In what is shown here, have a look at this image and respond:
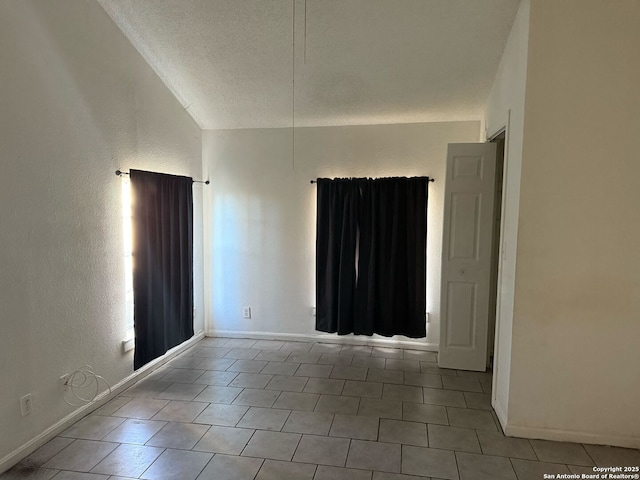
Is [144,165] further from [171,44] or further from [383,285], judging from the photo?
[383,285]

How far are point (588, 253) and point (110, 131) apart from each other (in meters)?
3.36

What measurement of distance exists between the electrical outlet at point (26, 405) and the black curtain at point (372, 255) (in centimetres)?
262

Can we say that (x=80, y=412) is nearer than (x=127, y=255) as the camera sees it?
Yes

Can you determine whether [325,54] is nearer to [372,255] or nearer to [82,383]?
[372,255]

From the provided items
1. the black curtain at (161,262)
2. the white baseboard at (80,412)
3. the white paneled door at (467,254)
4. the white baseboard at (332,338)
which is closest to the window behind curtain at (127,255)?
the black curtain at (161,262)

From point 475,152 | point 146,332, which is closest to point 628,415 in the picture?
point 475,152

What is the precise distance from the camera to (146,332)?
135 inches

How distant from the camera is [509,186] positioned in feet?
9.03

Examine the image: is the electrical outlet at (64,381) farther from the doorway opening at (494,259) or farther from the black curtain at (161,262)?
the doorway opening at (494,259)

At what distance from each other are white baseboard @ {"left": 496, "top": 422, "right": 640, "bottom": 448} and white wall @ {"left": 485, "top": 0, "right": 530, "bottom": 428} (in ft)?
0.29

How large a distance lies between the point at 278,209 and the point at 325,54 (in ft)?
5.74

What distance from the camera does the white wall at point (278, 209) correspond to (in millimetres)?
4219

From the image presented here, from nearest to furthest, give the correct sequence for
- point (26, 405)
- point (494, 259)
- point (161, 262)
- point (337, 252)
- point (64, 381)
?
point (26, 405)
point (64, 381)
point (161, 262)
point (494, 259)
point (337, 252)

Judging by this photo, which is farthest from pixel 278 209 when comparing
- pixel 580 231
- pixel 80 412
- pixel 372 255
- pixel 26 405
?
pixel 580 231
